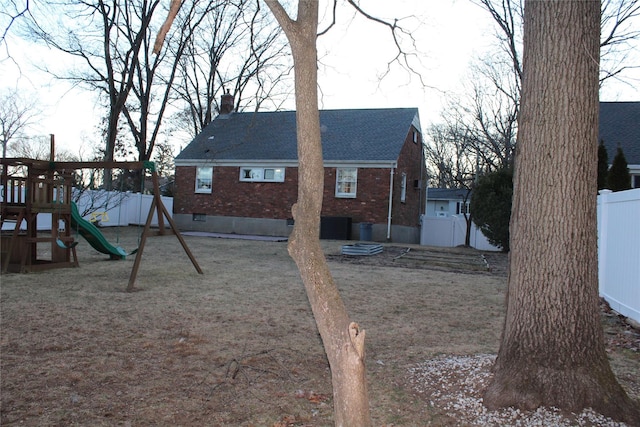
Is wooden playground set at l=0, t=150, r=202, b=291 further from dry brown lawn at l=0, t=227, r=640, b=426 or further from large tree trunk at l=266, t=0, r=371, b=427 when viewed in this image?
large tree trunk at l=266, t=0, r=371, b=427

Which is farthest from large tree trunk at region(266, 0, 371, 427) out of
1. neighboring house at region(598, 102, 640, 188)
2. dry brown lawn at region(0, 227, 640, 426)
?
neighboring house at region(598, 102, 640, 188)

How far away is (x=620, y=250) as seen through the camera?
655cm

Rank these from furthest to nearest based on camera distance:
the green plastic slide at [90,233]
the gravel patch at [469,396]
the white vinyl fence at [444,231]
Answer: the white vinyl fence at [444,231] → the green plastic slide at [90,233] → the gravel patch at [469,396]

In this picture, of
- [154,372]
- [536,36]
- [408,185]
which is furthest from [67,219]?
[408,185]

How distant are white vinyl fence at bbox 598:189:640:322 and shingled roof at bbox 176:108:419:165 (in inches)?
522

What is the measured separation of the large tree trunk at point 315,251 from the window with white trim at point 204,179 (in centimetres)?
2143

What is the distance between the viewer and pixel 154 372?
13.4 ft

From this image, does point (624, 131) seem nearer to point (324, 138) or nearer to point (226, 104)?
point (324, 138)

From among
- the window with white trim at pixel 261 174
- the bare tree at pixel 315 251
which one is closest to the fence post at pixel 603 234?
the bare tree at pixel 315 251

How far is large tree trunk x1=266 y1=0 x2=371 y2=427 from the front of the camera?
237cm

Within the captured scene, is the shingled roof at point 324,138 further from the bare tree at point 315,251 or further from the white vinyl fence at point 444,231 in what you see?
the bare tree at point 315,251

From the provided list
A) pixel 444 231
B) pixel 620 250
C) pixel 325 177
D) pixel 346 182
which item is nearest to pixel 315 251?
pixel 620 250

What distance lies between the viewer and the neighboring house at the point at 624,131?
63.3ft

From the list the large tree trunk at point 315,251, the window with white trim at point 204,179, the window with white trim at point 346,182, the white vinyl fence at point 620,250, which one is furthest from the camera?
the window with white trim at point 204,179
